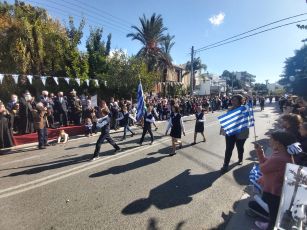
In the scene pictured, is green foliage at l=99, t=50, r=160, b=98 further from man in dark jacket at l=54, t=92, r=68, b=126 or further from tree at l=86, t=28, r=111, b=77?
man in dark jacket at l=54, t=92, r=68, b=126

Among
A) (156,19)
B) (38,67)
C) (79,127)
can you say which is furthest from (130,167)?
(156,19)

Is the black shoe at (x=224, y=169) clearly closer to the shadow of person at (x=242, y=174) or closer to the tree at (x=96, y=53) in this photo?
the shadow of person at (x=242, y=174)

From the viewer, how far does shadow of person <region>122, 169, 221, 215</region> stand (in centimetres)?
524

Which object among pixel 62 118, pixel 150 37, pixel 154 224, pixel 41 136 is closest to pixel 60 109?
pixel 62 118

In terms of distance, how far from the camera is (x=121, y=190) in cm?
604

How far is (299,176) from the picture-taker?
3408 mm

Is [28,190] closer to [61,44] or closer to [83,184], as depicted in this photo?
[83,184]

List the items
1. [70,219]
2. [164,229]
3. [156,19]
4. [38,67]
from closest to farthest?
[164,229] < [70,219] < [38,67] < [156,19]

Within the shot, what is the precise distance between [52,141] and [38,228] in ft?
27.8

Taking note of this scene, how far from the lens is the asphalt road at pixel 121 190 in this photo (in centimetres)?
472

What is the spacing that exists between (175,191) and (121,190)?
1.13 metres

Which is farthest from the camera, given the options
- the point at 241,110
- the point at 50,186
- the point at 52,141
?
the point at 52,141

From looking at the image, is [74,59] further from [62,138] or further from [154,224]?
[154,224]

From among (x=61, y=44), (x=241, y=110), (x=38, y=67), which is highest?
(x=61, y=44)
